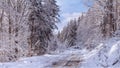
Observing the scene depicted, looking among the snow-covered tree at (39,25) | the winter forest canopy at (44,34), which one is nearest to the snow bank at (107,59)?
the winter forest canopy at (44,34)

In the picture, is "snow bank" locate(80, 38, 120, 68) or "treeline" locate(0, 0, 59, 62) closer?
"snow bank" locate(80, 38, 120, 68)

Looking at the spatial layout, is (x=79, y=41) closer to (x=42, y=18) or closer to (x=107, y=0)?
(x=42, y=18)

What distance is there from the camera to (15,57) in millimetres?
25562

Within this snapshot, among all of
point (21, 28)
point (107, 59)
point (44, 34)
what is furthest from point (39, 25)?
point (107, 59)

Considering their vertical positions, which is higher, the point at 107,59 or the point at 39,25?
the point at 39,25

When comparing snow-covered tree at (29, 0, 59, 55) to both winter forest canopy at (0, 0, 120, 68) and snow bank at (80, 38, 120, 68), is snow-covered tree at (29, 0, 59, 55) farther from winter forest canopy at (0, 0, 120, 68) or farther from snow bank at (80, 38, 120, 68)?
snow bank at (80, 38, 120, 68)

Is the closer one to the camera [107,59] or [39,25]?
[107,59]

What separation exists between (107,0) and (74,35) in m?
66.2

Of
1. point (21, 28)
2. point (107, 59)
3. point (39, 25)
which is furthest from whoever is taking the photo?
point (39, 25)

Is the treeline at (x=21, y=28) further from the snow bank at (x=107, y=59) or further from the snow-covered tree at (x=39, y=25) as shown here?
the snow bank at (x=107, y=59)

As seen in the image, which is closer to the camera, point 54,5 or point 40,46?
point 40,46

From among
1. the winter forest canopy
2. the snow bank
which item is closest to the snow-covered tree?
the winter forest canopy

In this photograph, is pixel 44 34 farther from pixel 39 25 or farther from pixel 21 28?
pixel 21 28

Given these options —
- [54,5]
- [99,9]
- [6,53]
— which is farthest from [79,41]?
[6,53]
